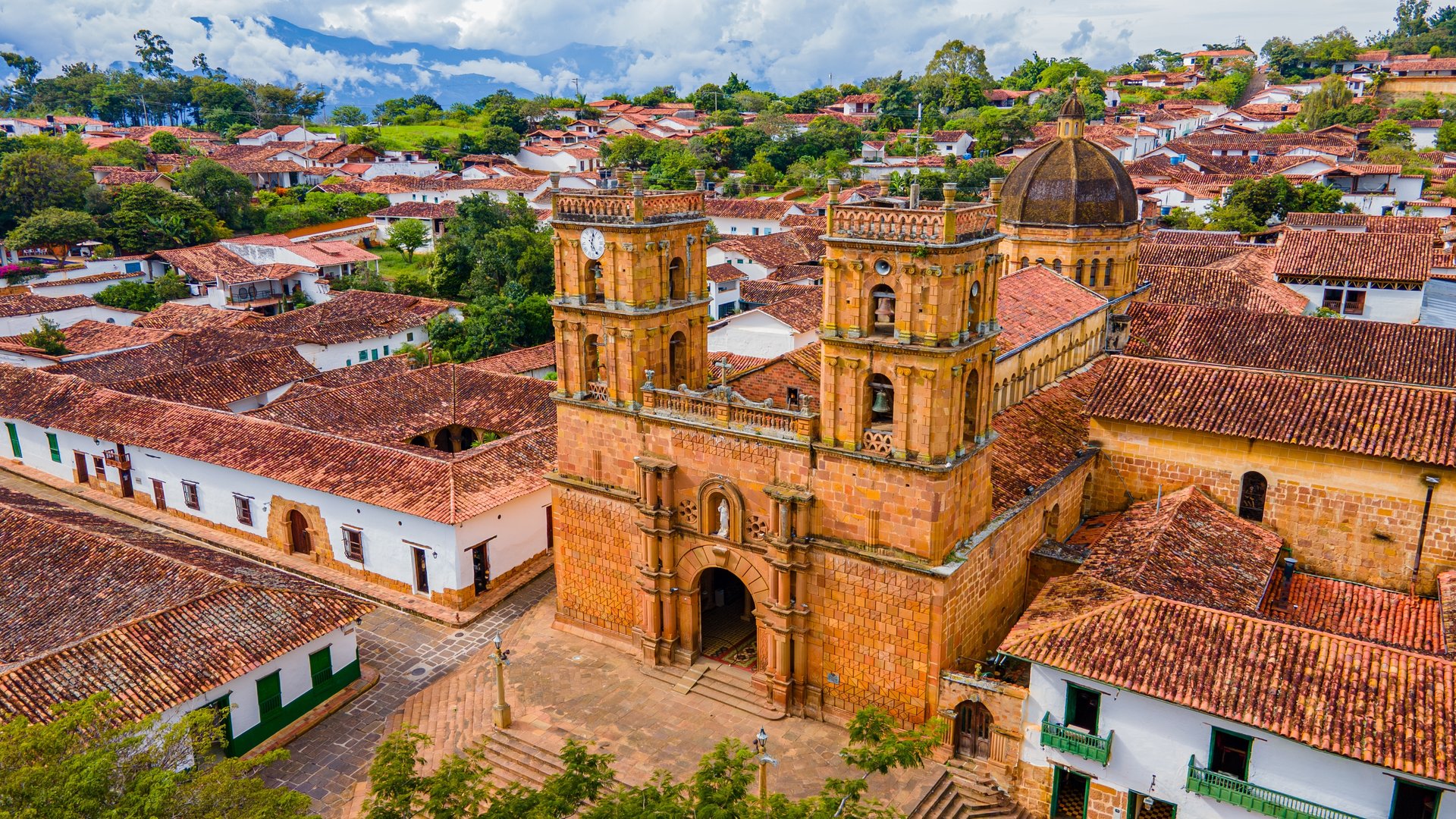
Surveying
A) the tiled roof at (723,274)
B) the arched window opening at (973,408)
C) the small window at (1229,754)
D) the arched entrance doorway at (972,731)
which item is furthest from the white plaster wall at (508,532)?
the tiled roof at (723,274)

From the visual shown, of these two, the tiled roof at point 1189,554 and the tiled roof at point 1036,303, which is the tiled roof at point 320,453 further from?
the tiled roof at point 1189,554

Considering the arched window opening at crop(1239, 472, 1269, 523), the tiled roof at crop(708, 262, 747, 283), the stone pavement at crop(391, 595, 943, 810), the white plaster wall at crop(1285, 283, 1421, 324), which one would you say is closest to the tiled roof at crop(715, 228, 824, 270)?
the tiled roof at crop(708, 262, 747, 283)

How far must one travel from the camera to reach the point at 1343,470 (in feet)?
74.4

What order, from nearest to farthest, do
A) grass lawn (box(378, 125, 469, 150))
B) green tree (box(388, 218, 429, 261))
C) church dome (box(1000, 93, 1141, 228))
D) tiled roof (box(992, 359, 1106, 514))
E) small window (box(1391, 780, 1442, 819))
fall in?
1. small window (box(1391, 780, 1442, 819))
2. tiled roof (box(992, 359, 1106, 514))
3. church dome (box(1000, 93, 1141, 228))
4. green tree (box(388, 218, 429, 261))
5. grass lawn (box(378, 125, 469, 150))

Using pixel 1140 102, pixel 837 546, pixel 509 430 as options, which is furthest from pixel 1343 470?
pixel 1140 102

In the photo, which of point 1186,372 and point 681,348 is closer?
point 681,348

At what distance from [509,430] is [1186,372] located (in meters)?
20.7

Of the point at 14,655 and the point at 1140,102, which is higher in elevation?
the point at 1140,102

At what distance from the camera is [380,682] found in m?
24.2

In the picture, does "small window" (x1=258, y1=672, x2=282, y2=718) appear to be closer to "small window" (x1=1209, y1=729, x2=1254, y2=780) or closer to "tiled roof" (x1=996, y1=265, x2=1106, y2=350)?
"tiled roof" (x1=996, y1=265, x2=1106, y2=350)

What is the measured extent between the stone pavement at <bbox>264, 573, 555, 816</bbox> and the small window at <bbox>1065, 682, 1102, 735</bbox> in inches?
550

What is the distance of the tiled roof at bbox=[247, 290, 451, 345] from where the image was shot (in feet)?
153

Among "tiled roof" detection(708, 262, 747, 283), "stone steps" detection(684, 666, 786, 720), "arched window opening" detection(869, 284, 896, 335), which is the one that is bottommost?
"stone steps" detection(684, 666, 786, 720)

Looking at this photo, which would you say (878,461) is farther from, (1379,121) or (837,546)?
(1379,121)
